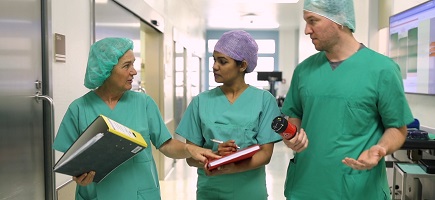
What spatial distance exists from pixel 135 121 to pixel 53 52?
0.73 meters

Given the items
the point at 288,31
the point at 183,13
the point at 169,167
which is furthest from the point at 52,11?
the point at 288,31

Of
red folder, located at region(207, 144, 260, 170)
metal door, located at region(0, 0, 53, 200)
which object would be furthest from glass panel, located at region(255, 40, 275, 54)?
red folder, located at region(207, 144, 260, 170)

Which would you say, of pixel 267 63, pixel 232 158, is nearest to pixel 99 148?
pixel 232 158

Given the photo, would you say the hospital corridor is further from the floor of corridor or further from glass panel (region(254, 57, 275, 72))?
glass panel (region(254, 57, 275, 72))

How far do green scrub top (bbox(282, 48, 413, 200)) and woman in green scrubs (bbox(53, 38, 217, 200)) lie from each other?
401 mm

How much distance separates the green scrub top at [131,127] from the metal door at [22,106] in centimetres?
33

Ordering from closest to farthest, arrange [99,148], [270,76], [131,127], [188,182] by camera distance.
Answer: [99,148] < [131,127] < [188,182] < [270,76]

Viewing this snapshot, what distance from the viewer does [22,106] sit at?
5.90ft

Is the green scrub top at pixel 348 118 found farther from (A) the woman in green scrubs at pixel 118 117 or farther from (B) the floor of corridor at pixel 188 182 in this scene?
(B) the floor of corridor at pixel 188 182

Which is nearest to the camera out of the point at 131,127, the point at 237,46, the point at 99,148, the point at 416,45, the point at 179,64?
the point at 99,148

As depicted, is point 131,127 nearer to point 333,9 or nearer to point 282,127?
point 282,127

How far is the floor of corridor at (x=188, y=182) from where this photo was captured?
445 centimetres

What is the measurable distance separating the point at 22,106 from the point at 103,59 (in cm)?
54

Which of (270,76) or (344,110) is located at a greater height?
(270,76)
